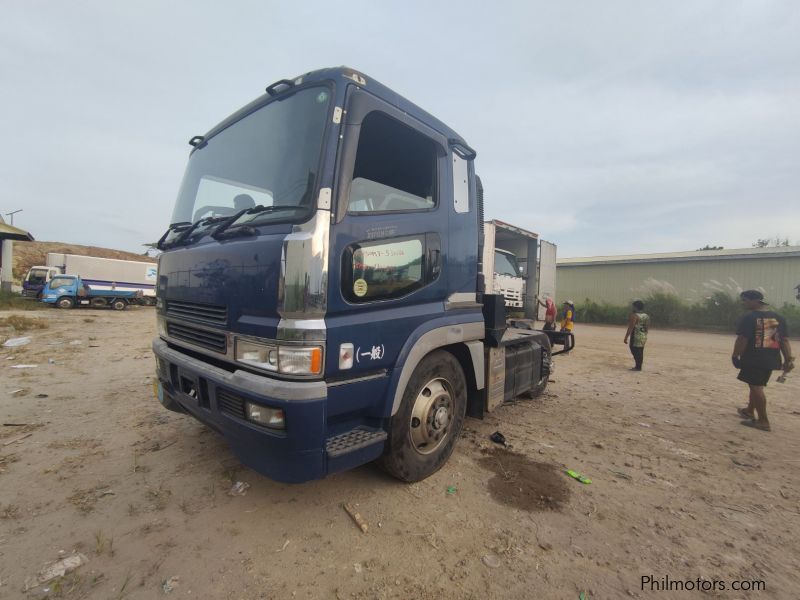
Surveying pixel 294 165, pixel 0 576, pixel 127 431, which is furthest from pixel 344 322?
pixel 127 431

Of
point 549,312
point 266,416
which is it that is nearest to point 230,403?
point 266,416

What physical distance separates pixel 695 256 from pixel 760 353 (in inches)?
806

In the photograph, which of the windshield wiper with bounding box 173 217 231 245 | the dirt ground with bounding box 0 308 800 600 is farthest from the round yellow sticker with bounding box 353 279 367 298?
the dirt ground with bounding box 0 308 800 600

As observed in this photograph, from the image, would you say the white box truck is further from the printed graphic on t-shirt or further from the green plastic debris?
the printed graphic on t-shirt

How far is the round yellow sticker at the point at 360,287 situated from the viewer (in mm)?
2162

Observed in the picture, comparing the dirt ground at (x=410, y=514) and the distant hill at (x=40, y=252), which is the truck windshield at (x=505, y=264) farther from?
the distant hill at (x=40, y=252)

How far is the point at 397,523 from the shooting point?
7.70 ft

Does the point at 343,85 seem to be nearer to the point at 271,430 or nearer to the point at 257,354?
the point at 257,354

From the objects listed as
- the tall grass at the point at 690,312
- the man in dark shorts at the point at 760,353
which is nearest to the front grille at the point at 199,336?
the man in dark shorts at the point at 760,353

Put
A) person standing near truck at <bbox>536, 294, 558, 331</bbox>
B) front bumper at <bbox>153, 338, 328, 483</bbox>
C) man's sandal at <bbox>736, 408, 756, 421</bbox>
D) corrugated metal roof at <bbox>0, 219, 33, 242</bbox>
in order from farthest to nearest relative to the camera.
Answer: corrugated metal roof at <bbox>0, 219, 33, 242</bbox>, person standing near truck at <bbox>536, 294, 558, 331</bbox>, man's sandal at <bbox>736, 408, 756, 421</bbox>, front bumper at <bbox>153, 338, 328, 483</bbox>

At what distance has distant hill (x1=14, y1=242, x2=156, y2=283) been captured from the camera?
129ft

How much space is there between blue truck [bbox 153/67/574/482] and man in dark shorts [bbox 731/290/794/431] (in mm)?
3943

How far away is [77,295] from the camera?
67.7ft

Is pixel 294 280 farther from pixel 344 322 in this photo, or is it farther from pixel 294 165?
pixel 294 165
